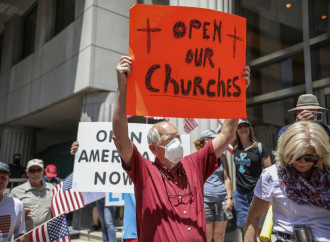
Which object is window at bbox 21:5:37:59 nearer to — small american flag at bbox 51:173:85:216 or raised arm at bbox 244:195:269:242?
small american flag at bbox 51:173:85:216

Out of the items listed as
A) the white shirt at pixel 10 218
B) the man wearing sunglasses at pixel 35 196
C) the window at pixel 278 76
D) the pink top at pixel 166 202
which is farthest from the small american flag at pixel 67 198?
the window at pixel 278 76

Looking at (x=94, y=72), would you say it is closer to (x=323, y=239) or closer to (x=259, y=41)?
(x=259, y=41)

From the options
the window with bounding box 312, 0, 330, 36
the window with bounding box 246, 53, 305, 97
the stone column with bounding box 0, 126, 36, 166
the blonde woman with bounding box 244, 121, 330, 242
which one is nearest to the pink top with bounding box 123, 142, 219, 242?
the blonde woman with bounding box 244, 121, 330, 242

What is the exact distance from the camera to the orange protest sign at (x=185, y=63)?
2.21 metres

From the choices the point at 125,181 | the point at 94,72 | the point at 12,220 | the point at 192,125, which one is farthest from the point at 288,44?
the point at 12,220

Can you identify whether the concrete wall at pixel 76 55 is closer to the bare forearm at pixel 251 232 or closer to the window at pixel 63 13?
the window at pixel 63 13

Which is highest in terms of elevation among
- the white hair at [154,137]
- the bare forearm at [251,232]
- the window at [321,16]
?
the window at [321,16]

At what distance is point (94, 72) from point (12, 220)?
6.53 meters

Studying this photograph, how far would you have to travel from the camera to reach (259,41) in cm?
746

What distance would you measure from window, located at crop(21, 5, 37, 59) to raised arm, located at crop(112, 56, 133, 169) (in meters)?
12.4

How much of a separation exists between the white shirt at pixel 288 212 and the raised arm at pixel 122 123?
0.87 m

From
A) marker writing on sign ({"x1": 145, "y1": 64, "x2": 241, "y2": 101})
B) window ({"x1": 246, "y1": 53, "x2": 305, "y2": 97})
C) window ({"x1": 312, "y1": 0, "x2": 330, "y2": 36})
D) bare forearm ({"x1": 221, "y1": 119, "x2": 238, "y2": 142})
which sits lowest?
bare forearm ({"x1": 221, "y1": 119, "x2": 238, "y2": 142})

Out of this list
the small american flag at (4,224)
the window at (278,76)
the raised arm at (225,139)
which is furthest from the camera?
the window at (278,76)

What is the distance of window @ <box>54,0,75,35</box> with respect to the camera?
11.2 meters
